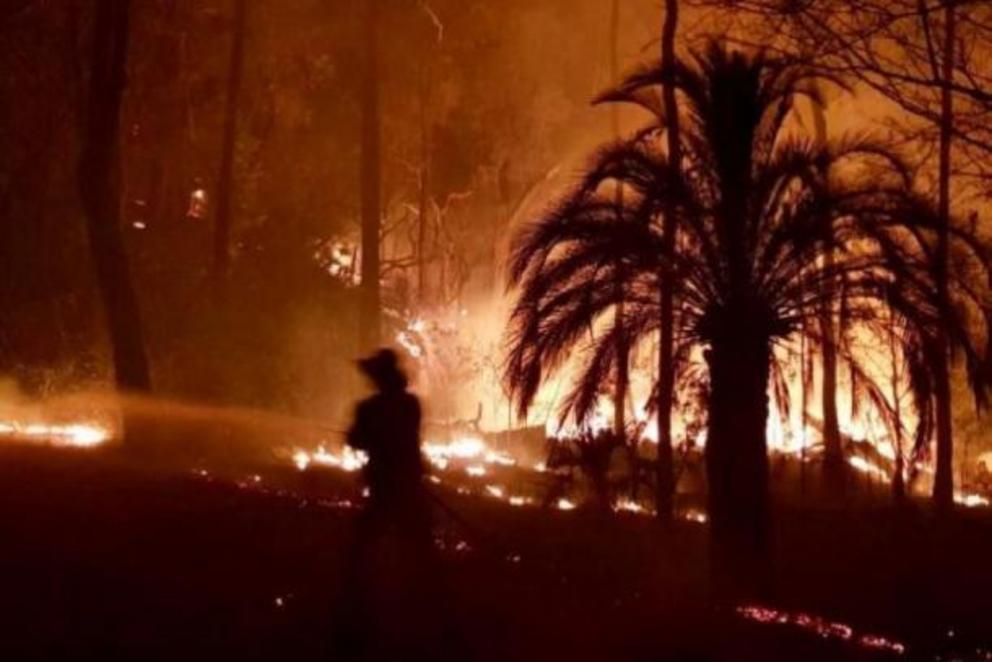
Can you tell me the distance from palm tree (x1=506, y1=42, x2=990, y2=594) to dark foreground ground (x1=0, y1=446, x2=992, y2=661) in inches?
79.7

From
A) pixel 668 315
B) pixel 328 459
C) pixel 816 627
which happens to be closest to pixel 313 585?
pixel 816 627

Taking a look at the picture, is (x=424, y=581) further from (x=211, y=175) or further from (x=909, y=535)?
(x=211, y=175)

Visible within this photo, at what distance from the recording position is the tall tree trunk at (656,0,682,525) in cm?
1548

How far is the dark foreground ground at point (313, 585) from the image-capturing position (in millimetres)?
9109

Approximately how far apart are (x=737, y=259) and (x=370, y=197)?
1520cm

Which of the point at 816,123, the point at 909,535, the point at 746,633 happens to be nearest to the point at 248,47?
the point at 816,123

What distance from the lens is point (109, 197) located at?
69.0ft

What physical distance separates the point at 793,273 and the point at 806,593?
5216mm

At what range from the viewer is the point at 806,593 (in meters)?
18.3

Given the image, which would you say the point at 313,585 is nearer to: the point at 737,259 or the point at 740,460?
the point at 740,460

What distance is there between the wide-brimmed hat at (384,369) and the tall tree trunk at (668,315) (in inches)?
249

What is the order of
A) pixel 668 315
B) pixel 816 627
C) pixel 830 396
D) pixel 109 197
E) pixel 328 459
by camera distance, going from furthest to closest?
pixel 830 396 < pixel 328 459 < pixel 109 197 < pixel 668 315 < pixel 816 627

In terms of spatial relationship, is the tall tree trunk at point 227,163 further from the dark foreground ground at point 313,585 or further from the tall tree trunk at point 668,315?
the tall tree trunk at point 668,315

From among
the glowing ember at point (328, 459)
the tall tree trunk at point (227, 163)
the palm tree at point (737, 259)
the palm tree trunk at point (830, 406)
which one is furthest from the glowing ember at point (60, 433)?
the palm tree trunk at point (830, 406)
